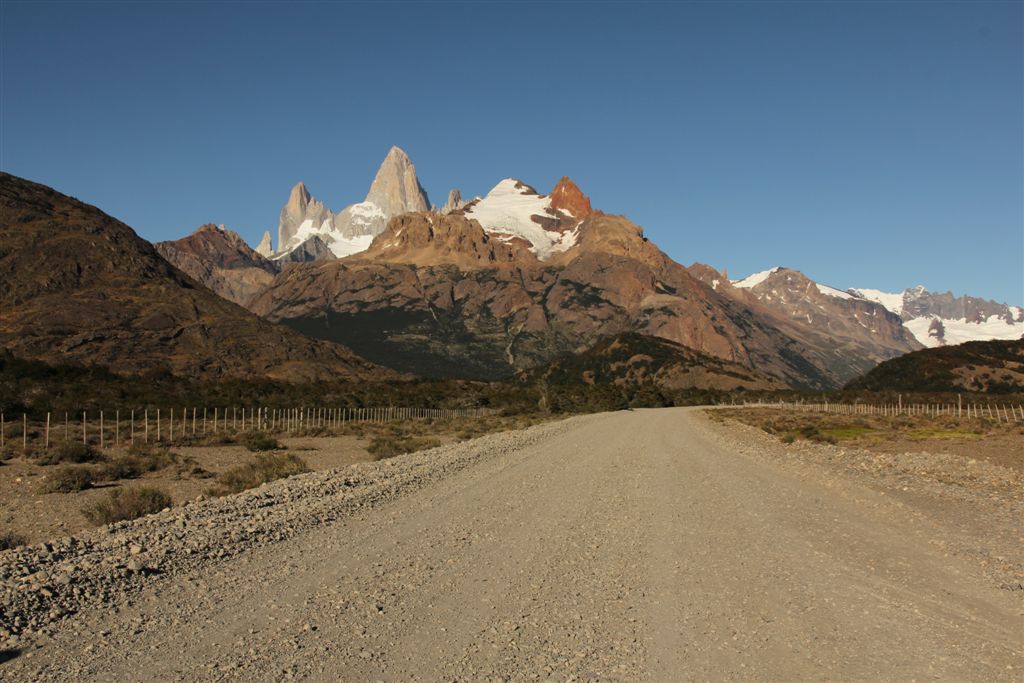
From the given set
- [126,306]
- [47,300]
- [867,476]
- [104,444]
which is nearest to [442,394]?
[126,306]

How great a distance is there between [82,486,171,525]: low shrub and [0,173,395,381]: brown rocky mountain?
82131 mm

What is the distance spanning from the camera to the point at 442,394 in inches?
3814

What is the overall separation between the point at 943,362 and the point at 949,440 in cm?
11515

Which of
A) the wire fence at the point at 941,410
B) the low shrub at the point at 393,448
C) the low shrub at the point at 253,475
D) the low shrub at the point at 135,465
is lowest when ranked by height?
the wire fence at the point at 941,410

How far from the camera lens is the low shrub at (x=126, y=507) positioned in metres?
13.8

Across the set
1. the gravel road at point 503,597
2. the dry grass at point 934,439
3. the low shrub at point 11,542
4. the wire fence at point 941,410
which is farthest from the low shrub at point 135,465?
the wire fence at point 941,410

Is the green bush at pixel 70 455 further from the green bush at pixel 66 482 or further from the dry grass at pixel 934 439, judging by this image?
the dry grass at pixel 934 439

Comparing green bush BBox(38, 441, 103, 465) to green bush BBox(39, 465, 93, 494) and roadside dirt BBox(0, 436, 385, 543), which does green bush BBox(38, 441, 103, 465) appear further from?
green bush BBox(39, 465, 93, 494)

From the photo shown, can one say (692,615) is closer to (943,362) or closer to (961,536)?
(961,536)

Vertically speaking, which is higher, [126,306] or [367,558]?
[126,306]

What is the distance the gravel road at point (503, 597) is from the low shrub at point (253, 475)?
3.86 meters

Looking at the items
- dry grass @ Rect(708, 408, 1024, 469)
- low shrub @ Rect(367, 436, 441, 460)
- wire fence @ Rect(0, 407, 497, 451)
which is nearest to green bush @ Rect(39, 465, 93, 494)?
wire fence @ Rect(0, 407, 497, 451)

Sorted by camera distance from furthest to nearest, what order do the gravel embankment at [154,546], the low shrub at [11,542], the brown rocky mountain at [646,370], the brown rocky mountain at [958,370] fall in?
the brown rocky mountain at [646,370] < the brown rocky mountain at [958,370] < the low shrub at [11,542] < the gravel embankment at [154,546]

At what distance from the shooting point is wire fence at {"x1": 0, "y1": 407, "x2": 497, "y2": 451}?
35.6 meters
